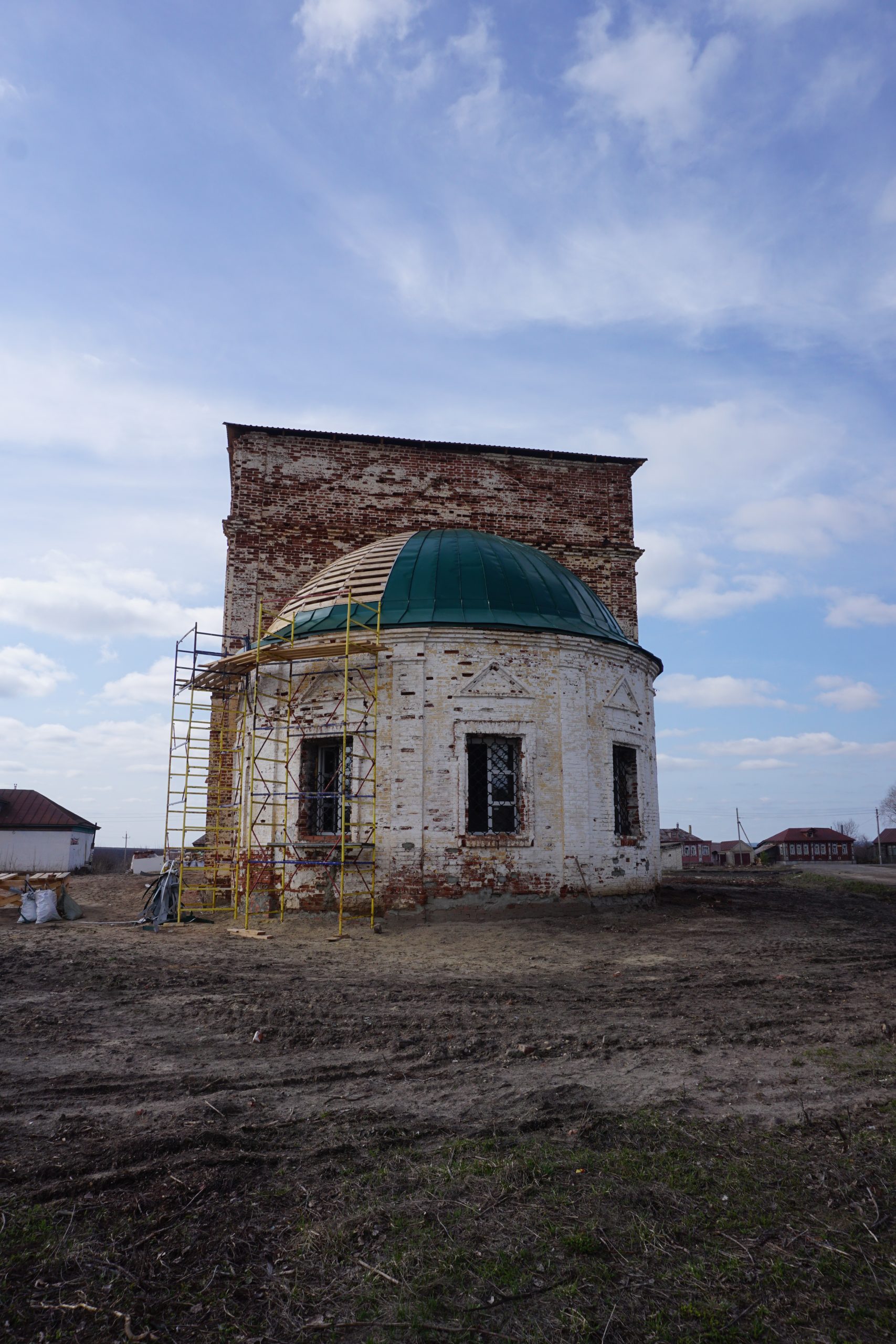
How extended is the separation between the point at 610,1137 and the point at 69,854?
39.9m

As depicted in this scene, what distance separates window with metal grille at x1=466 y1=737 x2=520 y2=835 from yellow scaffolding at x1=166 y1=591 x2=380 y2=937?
1680 millimetres

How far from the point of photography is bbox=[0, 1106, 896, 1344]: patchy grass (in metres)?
2.77

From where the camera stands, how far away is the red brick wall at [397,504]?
1917 centimetres

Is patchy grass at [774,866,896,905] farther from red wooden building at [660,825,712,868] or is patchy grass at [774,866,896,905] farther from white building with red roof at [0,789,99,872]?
white building with red roof at [0,789,99,872]

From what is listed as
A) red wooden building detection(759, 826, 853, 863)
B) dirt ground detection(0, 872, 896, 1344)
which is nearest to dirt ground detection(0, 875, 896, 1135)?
dirt ground detection(0, 872, 896, 1344)

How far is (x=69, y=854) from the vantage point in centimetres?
3891

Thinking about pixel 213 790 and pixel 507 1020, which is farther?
pixel 213 790

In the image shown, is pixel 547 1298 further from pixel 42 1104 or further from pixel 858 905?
pixel 858 905

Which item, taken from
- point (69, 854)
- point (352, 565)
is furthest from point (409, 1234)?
point (69, 854)

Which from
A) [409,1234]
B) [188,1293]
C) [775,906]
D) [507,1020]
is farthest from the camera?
[775,906]

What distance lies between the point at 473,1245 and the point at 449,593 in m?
12.0

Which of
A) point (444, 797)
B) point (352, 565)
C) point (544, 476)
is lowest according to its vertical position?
point (444, 797)

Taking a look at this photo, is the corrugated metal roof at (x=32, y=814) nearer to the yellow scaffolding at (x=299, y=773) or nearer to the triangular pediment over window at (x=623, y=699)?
the yellow scaffolding at (x=299, y=773)

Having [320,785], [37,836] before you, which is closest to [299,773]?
[320,785]
